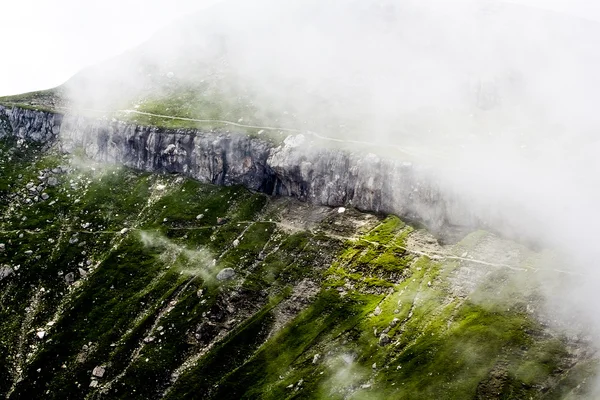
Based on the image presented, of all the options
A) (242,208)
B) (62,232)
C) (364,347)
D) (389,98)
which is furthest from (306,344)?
(389,98)

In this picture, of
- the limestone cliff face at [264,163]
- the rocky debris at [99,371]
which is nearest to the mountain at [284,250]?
→ the limestone cliff face at [264,163]

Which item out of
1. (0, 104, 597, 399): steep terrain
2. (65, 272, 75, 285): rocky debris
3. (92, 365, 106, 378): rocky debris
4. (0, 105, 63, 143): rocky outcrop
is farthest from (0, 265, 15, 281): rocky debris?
(0, 105, 63, 143): rocky outcrop

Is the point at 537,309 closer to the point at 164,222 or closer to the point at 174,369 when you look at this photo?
the point at 174,369

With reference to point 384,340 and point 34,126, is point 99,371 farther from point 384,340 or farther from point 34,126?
point 34,126

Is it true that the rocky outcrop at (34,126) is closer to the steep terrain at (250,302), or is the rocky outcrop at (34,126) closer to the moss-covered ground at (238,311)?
the steep terrain at (250,302)

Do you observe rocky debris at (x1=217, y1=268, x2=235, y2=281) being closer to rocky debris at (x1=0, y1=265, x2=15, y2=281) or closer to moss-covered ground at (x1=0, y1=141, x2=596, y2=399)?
moss-covered ground at (x1=0, y1=141, x2=596, y2=399)

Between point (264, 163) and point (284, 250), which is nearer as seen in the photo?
point (284, 250)

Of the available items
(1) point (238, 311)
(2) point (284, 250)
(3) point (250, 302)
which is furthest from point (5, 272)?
(2) point (284, 250)
